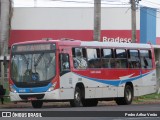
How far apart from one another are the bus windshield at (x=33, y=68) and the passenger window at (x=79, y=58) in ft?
4.43

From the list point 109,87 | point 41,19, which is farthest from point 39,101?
point 41,19

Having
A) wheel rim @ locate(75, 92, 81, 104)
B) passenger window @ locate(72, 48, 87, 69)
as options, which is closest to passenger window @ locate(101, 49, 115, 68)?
passenger window @ locate(72, 48, 87, 69)

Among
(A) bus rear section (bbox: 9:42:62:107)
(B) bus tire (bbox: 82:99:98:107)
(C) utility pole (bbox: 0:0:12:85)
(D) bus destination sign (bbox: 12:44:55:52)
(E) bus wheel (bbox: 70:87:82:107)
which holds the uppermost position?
(C) utility pole (bbox: 0:0:12:85)

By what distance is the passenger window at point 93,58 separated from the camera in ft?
102

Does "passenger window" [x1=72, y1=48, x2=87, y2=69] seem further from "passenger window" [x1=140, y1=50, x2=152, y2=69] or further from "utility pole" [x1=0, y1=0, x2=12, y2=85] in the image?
"utility pole" [x1=0, y1=0, x2=12, y2=85]

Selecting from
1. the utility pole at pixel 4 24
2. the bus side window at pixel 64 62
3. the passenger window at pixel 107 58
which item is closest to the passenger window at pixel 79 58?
the bus side window at pixel 64 62

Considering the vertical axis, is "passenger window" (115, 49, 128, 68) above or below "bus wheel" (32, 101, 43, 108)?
above

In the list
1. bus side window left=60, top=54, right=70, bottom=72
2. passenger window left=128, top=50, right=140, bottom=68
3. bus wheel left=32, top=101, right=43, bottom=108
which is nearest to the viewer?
bus side window left=60, top=54, right=70, bottom=72

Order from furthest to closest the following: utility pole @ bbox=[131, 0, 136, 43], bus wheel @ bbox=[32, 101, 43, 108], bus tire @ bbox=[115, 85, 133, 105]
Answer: utility pole @ bbox=[131, 0, 136, 43], bus tire @ bbox=[115, 85, 133, 105], bus wheel @ bbox=[32, 101, 43, 108]

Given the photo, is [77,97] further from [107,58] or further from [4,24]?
[4,24]

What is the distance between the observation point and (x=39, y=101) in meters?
30.5

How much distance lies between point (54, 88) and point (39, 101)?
189cm

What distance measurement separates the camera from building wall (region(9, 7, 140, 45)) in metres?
48.9

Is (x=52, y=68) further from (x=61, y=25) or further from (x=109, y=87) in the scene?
(x=61, y=25)
